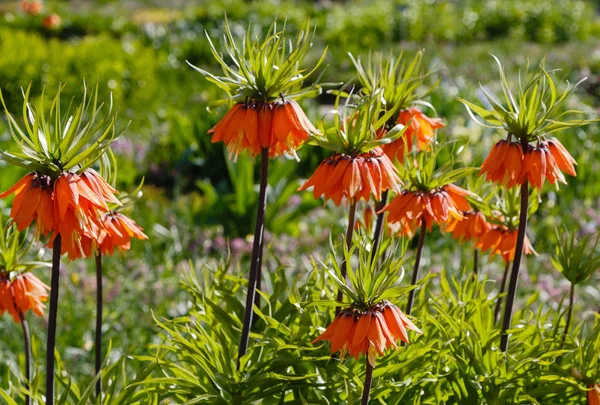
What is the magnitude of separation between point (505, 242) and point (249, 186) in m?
2.84

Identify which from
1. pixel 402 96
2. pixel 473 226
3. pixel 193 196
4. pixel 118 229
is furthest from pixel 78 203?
pixel 193 196

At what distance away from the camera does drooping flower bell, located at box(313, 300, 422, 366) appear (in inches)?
65.5

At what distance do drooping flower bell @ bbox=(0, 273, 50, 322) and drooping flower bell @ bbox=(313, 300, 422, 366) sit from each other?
899 mm

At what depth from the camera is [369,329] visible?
166 cm

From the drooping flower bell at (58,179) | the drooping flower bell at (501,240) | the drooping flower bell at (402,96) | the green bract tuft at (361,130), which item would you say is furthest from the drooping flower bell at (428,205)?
the drooping flower bell at (58,179)

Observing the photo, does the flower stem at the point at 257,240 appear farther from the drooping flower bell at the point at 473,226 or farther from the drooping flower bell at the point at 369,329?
the drooping flower bell at the point at 473,226

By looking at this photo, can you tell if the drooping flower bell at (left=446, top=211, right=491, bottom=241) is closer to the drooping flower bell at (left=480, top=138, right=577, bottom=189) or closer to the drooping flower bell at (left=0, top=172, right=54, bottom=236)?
the drooping flower bell at (left=480, top=138, right=577, bottom=189)

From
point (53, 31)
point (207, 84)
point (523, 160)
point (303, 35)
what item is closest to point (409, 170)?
point (523, 160)

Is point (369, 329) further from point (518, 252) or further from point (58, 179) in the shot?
point (58, 179)

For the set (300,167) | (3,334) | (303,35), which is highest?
(303,35)

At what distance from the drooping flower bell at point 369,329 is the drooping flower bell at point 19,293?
2.95 feet

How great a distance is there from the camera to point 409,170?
2.08 metres

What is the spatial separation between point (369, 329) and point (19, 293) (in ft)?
3.32

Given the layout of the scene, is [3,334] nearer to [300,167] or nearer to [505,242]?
[505,242]
